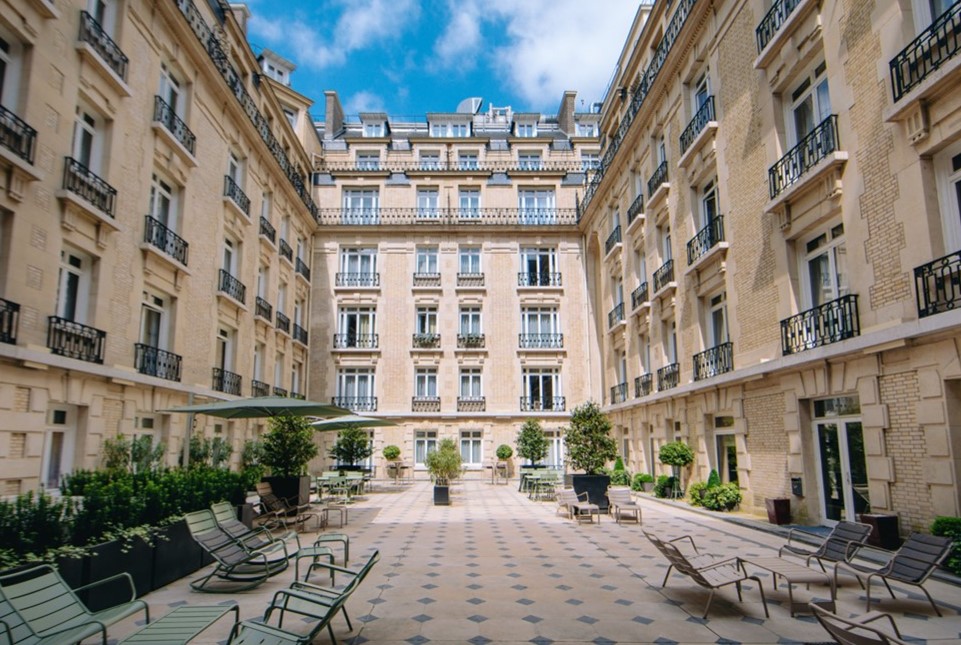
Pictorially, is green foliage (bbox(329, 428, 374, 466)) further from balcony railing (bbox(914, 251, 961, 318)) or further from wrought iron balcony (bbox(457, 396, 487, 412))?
balcony railing (bbox(914, 251, 961, 318))

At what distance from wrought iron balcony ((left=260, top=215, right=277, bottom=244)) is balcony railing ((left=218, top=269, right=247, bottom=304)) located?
8.97ft

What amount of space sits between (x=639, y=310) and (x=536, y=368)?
313 inches

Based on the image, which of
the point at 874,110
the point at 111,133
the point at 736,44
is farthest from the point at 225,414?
the point at 736,44

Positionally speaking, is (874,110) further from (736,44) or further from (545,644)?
(545,644)

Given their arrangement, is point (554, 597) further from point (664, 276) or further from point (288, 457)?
point (664, 276)

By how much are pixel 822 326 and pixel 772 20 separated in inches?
242

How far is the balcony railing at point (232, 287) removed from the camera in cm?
1667

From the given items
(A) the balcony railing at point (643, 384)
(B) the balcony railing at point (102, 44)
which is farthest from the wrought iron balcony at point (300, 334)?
(A) the balcony railing at point (643, 384)

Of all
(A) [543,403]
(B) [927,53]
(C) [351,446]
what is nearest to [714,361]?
(B) [927,53]

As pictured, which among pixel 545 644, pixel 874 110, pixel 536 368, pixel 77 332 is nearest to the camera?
pixel 545 644

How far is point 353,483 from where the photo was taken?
60.4 ft

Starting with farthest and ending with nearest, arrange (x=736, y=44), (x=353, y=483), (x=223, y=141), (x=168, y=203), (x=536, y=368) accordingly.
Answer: (x=536, y=368)
(x=353, y=483)
(x=223, y=141)
(x=168, y=203)
(x=736, y=44)

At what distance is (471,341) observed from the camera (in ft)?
85.8

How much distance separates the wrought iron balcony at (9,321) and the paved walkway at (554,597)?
15.4 ft
